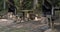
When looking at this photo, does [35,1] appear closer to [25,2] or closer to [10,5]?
[25,2]

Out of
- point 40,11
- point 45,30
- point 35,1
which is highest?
point 35,1

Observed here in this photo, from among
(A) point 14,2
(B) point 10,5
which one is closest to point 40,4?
(A) point 14,2

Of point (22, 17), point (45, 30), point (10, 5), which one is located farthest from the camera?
point (10, 5)

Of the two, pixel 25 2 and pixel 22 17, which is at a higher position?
pixel 25 2

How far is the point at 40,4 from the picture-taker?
10.1 metres

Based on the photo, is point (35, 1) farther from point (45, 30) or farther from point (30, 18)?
point (45, 30)

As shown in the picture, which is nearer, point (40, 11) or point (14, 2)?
point (40, 11)

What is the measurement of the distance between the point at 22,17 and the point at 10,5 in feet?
11.8

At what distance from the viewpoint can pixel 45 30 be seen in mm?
6590

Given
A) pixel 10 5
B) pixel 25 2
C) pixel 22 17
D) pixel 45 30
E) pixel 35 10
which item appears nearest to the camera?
pixel 45 30

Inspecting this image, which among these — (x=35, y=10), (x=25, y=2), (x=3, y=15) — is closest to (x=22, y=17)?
(x=35, y=10)

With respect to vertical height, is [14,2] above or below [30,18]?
above

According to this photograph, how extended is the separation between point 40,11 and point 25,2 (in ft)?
4.79

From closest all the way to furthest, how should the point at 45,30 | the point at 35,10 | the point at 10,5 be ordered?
the point at 45,30, the point at 35,10, the point at 10,5
